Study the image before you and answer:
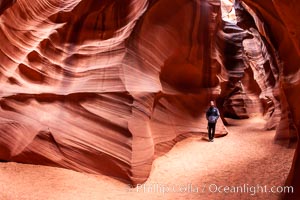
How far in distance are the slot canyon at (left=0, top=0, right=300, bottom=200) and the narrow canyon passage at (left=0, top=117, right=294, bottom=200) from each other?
0.71 feet

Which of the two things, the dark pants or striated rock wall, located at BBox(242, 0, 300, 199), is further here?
the dark pants

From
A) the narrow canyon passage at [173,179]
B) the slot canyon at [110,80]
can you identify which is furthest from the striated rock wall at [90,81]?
the narrow canyon passage at [173,179]

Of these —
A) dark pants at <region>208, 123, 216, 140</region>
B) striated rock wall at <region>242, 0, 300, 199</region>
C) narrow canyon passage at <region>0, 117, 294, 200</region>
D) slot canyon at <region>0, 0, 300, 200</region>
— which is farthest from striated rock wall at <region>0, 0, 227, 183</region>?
striated rock wall at <region>242, 0, 300, 199</region>

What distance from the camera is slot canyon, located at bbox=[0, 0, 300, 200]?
20.7 ft

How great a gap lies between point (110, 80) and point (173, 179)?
104 inches

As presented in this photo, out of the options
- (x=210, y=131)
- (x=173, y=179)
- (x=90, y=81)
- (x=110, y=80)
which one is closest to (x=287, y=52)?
(x=210, y=131)

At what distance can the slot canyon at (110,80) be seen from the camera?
6.32 m

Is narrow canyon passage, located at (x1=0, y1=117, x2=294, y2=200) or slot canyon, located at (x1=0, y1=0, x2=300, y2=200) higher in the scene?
slot canyon, located at (x1=0, y1=0, x2=300, y2=200)

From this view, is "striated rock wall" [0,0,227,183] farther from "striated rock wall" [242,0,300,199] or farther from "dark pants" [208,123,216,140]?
"striated rock wall" [242,0,300,199]

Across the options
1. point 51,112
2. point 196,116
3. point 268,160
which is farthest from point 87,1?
point 268,160

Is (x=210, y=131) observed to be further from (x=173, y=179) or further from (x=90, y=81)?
(x=90, y=81)

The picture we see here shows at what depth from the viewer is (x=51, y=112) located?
678 cm

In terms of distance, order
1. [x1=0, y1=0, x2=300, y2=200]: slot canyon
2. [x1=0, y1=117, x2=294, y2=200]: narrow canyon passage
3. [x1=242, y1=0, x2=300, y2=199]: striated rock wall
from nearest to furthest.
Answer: [x1=242, y1=0, x2=300, y2=199]: striated rock wall < [x1=0, y1=117, x2=294, y2=200]: narrow canyon passage < [x1=0, y1=0, x2=300, y2=200]: slot canyon

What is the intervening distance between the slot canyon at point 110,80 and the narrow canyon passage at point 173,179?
0.71 ft
